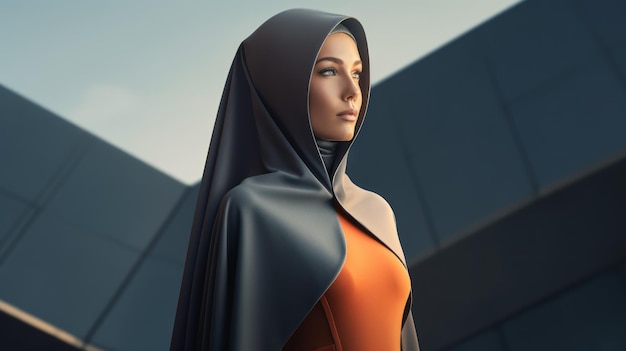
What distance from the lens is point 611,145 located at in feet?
13.1

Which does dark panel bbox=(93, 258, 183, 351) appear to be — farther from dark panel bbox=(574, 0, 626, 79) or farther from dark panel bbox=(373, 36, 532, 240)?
dark panel bbox=(574, 0, 626, 79)

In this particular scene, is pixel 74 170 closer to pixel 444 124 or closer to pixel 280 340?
pixel 444 124

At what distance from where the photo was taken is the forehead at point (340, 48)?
1598 millimetres

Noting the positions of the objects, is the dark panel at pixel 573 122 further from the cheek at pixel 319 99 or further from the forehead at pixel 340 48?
the cheek at pixel 319 99

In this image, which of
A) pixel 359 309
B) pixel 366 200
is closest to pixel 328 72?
pixel 366 200

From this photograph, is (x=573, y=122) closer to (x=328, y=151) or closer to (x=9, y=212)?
(x=328, y=151)

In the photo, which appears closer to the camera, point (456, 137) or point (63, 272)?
point (63, 272)

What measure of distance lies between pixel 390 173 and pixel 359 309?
314 centimetres

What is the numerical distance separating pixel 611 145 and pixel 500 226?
2.79ft

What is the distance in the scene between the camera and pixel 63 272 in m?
4.28

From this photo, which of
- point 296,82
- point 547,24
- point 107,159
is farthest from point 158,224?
point 296,82

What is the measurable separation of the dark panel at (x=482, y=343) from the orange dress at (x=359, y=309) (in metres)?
3.44

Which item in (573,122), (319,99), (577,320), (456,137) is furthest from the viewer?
(577,320)

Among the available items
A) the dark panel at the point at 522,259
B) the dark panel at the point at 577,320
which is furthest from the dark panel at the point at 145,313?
the dark panel at the point at 577,320
